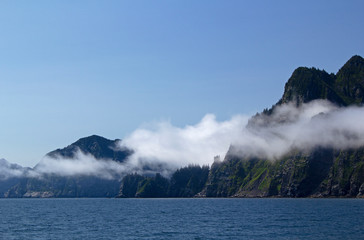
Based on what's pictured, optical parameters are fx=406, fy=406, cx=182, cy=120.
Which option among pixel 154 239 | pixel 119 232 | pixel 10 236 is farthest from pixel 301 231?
pixel 10 236

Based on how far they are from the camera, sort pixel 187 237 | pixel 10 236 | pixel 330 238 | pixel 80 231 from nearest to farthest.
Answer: pixel 330 238 → pixel 187 237 → pixel 10 236 → pixel 80 231

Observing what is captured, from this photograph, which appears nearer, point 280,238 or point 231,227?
point 280,238

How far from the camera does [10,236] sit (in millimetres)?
108750

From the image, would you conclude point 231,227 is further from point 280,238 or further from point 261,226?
point 280,238

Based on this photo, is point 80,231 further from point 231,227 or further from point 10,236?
point 231,227

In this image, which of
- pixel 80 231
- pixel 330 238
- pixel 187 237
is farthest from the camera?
pixel 80 231

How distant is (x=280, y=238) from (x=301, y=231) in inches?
582

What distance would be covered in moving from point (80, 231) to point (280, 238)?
57.3 m

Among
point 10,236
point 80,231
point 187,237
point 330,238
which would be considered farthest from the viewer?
point 80,231

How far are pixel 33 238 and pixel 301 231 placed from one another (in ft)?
229

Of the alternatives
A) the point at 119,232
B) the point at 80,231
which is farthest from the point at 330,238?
the point at 80,231

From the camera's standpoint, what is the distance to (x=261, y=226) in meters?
123

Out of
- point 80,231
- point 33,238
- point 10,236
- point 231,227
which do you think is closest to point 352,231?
point 231,227

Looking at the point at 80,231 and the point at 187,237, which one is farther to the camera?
the point at 80,231
